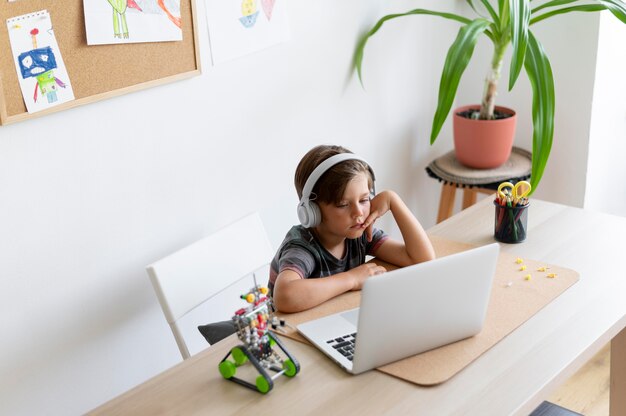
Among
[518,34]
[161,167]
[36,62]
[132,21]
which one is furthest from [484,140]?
[36,62]

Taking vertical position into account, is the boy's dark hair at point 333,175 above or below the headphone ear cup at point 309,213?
above

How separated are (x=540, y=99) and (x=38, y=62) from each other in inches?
59.7

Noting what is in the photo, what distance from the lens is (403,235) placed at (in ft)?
6.25

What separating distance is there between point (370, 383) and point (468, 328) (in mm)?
254

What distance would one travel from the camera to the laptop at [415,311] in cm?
140

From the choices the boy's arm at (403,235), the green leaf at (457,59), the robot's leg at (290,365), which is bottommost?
the robot's leg at (290,365)

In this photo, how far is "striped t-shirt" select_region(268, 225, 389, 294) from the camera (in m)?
1.81

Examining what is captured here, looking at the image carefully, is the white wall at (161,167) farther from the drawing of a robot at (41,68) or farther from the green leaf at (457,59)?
the green leaf at (457,59)

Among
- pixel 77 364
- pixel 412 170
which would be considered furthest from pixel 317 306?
pixel 412 170

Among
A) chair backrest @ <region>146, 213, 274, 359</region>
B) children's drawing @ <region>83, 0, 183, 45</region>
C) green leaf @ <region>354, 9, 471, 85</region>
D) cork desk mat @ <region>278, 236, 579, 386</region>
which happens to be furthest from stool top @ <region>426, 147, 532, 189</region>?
children's drawing @ <region>83, 0, 183, 45</region>

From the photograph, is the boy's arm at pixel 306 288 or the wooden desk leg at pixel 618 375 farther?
the wooden desk leg at pixel 618 375

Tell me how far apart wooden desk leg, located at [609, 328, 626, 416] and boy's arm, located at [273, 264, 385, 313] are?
712mm

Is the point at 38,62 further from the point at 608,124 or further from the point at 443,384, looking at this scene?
the point at 608,124

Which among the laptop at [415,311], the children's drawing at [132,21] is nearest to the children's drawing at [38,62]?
the children's drawing at [132,21]
